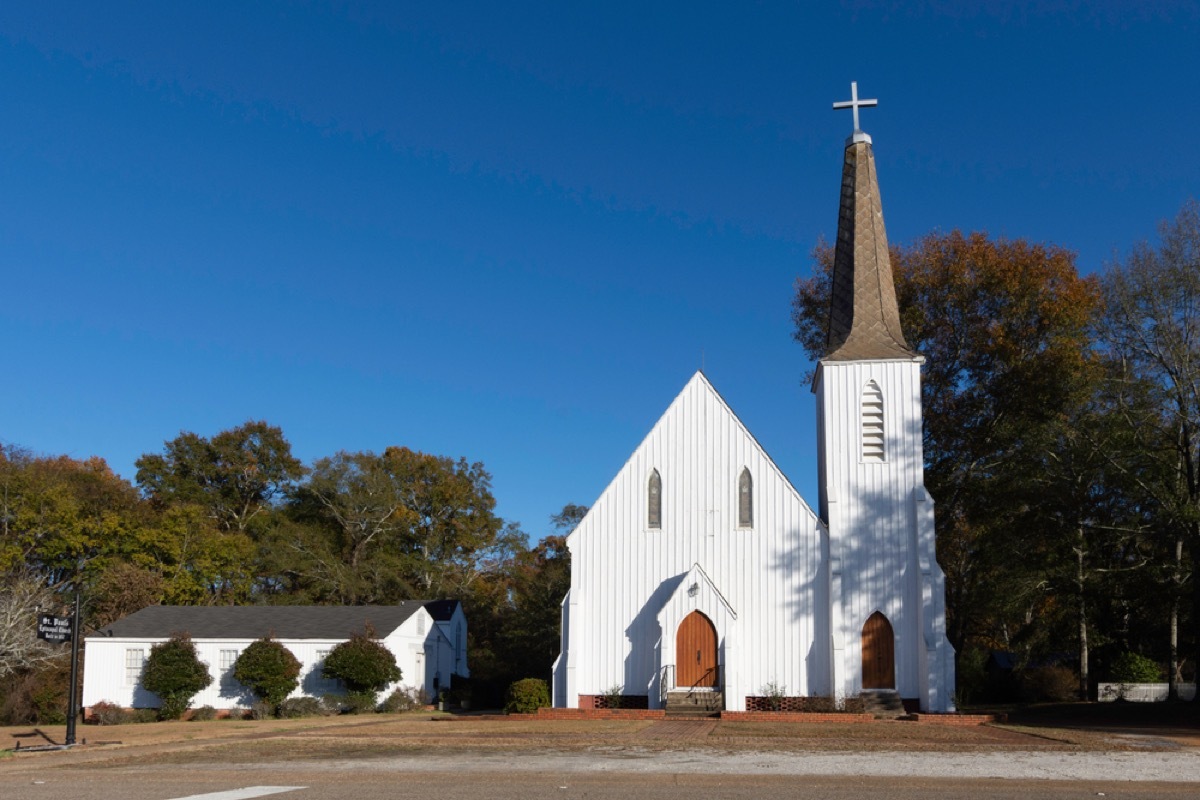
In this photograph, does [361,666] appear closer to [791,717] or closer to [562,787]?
[791,717]

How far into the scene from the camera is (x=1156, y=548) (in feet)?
108

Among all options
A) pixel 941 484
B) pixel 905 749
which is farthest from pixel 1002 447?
pixel 905 749

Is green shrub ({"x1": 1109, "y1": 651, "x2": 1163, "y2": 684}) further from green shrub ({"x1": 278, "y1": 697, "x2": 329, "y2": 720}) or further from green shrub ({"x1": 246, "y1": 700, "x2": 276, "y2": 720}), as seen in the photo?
green shrub ({"x1": 246, "y1": 700, "x2": 276, "y2": 720})

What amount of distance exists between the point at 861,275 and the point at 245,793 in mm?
23564

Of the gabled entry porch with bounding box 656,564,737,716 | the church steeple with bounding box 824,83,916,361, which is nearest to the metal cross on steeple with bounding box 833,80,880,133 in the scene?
the church steeple with bounding box 824,83,916,361

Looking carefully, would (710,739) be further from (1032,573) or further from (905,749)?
(1032,573)

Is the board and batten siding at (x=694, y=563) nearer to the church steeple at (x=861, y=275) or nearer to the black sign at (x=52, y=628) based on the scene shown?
the church steeple at (x=861, y=275)

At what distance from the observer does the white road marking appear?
12.0m

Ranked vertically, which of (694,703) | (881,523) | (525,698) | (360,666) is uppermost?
(881,523)

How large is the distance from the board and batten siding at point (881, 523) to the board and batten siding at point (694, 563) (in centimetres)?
67

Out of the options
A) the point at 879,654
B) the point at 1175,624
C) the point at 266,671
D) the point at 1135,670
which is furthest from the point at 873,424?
the point at 266,671

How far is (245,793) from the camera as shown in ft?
40.8

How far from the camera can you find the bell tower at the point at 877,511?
27031mm

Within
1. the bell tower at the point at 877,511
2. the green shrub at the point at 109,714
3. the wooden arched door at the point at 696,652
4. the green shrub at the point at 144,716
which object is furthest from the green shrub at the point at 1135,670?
the green shrub at the point at 109,714
